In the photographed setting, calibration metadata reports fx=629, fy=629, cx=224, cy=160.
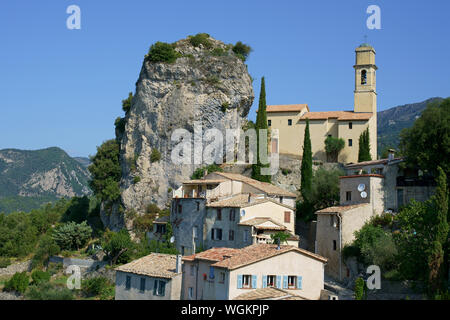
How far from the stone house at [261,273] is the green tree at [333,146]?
31.1 meters

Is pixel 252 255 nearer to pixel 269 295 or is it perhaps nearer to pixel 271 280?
pixel 271 280

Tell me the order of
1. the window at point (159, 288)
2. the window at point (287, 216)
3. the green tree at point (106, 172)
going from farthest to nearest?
the green tree at point (106, 172) < the window at point (287, 216) < the window at point (159, 288)

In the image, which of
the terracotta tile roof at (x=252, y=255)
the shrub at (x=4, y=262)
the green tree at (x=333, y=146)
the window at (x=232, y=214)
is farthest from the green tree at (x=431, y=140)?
the shrub at (x=4, y=262)

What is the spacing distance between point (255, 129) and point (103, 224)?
68.9 ft

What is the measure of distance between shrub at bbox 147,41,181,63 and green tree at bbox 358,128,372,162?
877 inches

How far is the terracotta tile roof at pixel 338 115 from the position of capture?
68812 millimetres

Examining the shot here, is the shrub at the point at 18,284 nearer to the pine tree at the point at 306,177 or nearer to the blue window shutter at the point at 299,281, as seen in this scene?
the pine tree at the point at 306,177

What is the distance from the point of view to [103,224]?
72.9 m

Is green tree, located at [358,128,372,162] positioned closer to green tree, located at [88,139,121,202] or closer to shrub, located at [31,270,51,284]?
green tree, located at [88,139,121,202]

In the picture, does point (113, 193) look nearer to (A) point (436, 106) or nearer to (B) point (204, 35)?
(B) point (204, 35)

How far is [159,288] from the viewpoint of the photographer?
131 feet
